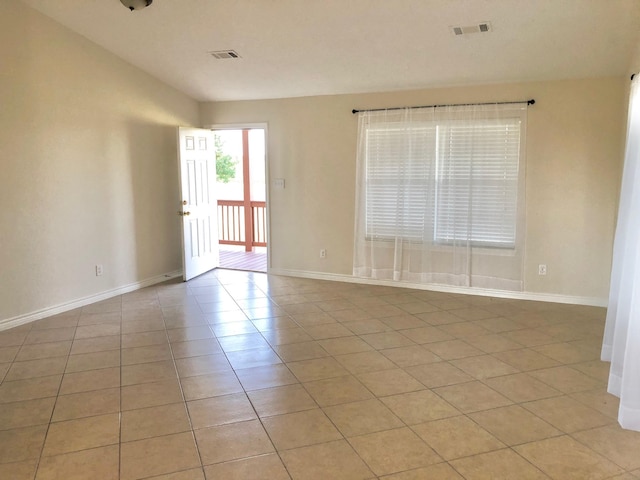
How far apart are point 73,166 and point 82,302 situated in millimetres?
1375

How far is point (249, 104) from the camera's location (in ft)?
19.7

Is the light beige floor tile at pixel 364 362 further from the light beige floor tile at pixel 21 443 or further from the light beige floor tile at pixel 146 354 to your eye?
the light beige floor tile at pixel 21 443

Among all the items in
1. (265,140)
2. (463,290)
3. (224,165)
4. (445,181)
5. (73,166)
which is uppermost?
(265,140)

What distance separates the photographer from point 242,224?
8414 millimetres

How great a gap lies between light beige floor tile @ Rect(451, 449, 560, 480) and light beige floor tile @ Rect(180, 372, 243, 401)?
4.61 feet

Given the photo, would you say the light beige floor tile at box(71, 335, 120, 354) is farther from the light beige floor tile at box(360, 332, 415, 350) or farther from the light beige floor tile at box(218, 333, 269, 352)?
the light beige floor tile at box(360, 332, 415, 350)

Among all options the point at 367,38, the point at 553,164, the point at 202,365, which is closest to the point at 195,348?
the point at 202,365

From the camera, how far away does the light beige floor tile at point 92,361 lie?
321 cm

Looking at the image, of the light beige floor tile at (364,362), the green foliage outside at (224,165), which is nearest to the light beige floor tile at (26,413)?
the light beige floor tile at (364,362)

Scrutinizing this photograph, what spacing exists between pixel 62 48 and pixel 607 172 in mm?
5348

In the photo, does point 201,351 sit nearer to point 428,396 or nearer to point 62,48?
point 428,396

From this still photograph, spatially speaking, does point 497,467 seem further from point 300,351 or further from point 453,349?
point 300,351

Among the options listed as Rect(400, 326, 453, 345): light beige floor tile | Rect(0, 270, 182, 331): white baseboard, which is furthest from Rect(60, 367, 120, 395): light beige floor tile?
Rect(400, 326, 453, 345): light beige floor tile

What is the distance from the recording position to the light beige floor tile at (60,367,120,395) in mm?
2902
